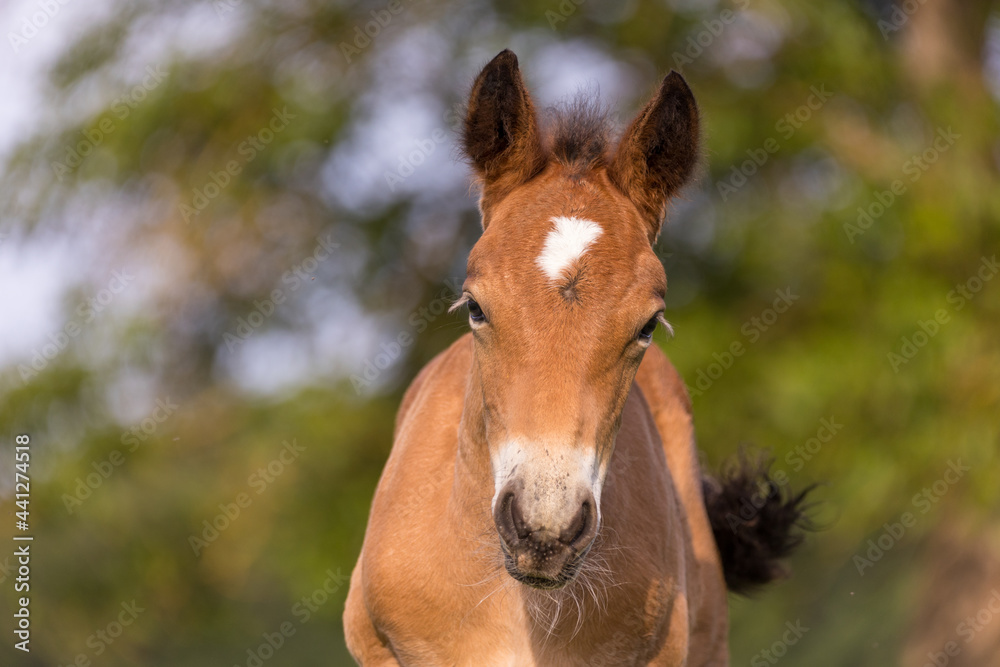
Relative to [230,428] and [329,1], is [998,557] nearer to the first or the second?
[230,428]

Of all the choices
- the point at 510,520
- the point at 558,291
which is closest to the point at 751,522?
the point at 558,291

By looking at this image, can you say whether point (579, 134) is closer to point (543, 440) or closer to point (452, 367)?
point (452, 367)

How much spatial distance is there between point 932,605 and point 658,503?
7.64m

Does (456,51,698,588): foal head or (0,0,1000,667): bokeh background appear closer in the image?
(456,51,698,588): foal head

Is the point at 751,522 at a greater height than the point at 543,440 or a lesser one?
lesser

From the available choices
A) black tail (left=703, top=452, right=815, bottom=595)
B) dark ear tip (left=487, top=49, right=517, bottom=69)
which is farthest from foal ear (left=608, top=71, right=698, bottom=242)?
Answer: black tail (left=703, top=452, right=815, bottom=595)

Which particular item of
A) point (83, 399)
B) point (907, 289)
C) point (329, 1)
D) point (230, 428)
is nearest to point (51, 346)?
point (83, 399)

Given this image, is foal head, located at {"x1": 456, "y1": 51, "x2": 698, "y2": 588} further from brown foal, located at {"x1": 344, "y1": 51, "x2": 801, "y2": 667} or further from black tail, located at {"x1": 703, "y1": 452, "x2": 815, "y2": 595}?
black tail, located at {"x1": 703, "y1": 452, "x2": 815, "y2": 595}

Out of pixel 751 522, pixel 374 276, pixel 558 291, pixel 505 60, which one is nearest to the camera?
pixel 558 291

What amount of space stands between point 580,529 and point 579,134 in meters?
1.57

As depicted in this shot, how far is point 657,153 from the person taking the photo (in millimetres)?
3666

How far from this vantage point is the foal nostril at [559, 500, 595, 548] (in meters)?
2.68

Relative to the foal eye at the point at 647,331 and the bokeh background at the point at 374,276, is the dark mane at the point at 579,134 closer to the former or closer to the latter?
the foal eye at the point at 647,331

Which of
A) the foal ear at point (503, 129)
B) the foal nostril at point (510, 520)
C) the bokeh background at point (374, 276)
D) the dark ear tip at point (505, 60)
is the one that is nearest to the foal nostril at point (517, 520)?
the foal nostril at point (510, 520)
